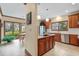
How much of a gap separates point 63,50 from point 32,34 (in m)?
0.95

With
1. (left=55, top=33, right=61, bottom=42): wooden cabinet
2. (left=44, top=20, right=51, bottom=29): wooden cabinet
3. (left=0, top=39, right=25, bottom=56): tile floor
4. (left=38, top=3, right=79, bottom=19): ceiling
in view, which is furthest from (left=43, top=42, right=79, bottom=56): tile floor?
(left=38, top=3, right=79, bottom=19): ceiling

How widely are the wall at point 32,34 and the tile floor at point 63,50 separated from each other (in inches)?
15.9

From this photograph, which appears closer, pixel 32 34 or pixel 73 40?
pixel 32 34

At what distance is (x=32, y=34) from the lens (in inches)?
112

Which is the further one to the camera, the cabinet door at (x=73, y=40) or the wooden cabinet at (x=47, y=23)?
the cabinet door at (x=73, y=40)

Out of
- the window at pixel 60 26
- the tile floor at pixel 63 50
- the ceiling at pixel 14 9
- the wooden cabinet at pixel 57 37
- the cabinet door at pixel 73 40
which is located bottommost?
the tile floor at pixel 63 50

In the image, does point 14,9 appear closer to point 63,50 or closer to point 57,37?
point 57,37

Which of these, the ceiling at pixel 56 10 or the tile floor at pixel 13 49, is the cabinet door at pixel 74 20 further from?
the tile floor at pixel 13 49

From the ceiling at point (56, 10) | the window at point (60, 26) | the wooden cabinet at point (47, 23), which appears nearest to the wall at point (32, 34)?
the ceiling at point (56, 10)

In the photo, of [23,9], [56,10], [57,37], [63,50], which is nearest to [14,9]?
[23,9]

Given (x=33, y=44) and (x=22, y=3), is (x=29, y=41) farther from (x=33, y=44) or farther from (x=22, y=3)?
(x=22, y=3)

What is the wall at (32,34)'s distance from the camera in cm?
273

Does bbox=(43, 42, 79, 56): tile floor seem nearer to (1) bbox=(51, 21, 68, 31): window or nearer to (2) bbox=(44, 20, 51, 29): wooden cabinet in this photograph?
(1) bbox=(51, 21, 68, 31): window

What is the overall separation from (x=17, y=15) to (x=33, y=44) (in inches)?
32.0
